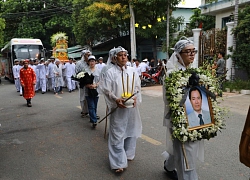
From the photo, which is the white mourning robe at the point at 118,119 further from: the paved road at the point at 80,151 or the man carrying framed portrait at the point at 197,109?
the man carrying framed portrait at the point at 197,109

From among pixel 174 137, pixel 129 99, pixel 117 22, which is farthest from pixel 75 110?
pixel 117 22

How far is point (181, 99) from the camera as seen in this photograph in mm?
2664

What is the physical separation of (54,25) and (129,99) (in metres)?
25.9

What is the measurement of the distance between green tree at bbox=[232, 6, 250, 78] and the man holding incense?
8.21 m

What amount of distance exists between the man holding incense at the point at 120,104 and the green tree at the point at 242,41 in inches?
323

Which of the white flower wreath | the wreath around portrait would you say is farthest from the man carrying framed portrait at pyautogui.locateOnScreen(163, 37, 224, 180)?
the white flower wreath

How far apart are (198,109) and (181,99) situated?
0.23 metres

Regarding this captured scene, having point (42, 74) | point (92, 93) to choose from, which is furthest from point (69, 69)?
point (92, 93)

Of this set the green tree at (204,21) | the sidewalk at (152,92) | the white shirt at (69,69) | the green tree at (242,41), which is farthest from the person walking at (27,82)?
the green tree at (204,21)

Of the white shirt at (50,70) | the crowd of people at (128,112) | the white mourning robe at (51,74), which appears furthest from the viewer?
the white shirt at (50,70)

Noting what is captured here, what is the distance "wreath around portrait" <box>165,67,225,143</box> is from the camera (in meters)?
2.66

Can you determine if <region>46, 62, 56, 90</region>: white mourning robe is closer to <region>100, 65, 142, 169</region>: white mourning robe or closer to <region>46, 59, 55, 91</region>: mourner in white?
<region>46, 59, 55, 91</region>: mourner in white

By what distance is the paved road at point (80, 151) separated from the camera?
356 centimetres

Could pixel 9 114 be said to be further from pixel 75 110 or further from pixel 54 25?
pixel 54 25
